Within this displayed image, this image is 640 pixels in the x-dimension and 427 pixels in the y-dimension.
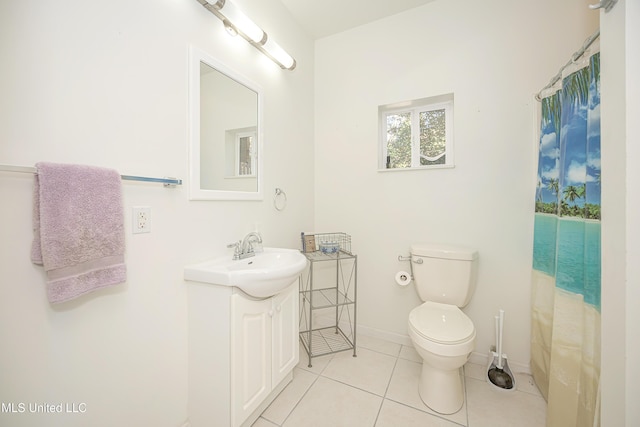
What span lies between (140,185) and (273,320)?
3.00 feet

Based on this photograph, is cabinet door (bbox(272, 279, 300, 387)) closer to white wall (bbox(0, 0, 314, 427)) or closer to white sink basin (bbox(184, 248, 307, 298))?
white sink basin (bbox(184, 248, 307, 298))

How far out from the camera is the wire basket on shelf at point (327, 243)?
1.92m

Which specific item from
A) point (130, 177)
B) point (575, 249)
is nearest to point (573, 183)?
point (575, 249)

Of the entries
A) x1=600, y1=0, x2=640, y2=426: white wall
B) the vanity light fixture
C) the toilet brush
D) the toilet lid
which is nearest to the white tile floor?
the toilet brush

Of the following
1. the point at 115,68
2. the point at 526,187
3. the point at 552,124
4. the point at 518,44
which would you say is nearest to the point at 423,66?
the point at 518,44

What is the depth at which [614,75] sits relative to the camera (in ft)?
2.72

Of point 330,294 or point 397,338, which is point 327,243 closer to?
A: point 330,294

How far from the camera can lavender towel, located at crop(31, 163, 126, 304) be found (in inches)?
27.9

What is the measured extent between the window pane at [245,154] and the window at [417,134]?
1.13m

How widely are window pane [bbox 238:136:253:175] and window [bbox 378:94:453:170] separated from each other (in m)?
1.13

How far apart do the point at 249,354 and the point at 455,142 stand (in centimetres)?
192

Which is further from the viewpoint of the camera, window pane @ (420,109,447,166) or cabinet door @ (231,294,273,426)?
window pane @ (420,109,447,166)

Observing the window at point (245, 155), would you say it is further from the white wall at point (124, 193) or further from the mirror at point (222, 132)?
the white wall at point (124, 193)

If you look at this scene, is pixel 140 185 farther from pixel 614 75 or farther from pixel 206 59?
pixel 614 75
